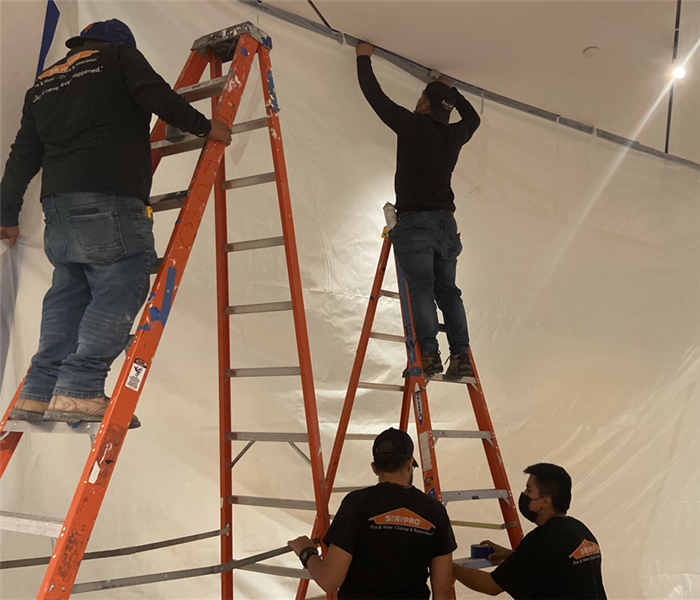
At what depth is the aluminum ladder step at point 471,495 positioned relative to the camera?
184 centimetres

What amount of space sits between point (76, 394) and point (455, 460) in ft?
7.01

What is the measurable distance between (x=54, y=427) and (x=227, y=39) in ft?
3.93

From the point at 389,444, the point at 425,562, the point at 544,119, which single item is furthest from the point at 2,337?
the point at 544,119

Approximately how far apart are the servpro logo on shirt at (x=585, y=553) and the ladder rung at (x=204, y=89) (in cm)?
162

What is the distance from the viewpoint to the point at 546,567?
1702 mm

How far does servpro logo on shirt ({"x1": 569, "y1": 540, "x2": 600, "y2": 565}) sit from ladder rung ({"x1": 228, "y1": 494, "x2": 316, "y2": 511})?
0.74m

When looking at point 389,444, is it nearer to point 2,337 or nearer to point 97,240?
point 97,240

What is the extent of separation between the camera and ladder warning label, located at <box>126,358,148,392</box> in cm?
127

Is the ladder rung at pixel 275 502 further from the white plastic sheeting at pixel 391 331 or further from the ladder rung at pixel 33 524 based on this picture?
the ladder rung at pixel 33 524

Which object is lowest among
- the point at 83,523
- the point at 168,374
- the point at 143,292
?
the point at 83,523

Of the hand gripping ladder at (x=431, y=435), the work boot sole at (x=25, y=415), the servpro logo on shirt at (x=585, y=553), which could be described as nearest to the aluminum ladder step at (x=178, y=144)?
the work boot sole at (x=25, y=415)

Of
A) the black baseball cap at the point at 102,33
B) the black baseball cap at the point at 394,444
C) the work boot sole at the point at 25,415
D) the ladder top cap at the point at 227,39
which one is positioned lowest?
the work boot sole at the point at 25,415

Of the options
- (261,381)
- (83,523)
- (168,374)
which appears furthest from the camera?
(261,381)

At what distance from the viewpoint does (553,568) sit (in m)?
1.70
